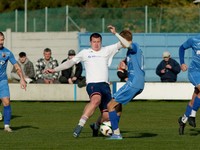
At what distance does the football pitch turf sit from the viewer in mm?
13547

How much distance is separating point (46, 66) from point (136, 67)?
12121 mm

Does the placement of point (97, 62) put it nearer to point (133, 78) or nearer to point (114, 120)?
point (133, 78)

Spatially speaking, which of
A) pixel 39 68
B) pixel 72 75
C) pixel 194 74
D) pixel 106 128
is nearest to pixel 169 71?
pixel 72 75

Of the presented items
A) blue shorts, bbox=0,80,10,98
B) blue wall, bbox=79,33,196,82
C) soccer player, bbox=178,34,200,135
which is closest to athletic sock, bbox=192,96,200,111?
→ soccer player, bbox=178,34,200,135

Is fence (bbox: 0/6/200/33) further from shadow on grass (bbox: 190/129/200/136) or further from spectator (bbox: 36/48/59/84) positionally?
shadow on grass (bbox: 190/129/200/136)

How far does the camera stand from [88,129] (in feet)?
56.8

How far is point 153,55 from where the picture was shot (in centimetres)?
3738

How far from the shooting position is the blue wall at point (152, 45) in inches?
1453

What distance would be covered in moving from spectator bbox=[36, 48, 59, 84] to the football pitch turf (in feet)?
3.50

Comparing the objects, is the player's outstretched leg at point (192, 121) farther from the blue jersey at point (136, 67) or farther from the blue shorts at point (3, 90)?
the blue shorts at point (3, 90)

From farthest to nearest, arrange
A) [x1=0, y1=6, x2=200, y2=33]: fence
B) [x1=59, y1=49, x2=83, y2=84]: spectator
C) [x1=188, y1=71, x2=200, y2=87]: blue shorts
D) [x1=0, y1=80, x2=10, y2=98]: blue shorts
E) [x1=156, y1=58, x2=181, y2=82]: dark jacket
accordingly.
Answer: [x1=0, y1=6, x2=200, y2=33]: fence < [x1=156, y1=58, x2=181, y2=82]: dark jacket < [x1=59, y1=49, x2=83, y2=84]: spectator < [x1=0, y1=80, x2=10, y2=98]: blue shorts < [x1=188, y1=71, x2=200, y2=87]: blue shorts

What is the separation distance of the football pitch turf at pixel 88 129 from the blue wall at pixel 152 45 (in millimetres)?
10592

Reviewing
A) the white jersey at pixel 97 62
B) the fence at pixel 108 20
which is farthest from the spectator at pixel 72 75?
the white jersey at pixel 97 62

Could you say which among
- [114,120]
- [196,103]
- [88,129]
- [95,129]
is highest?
[196,103]
